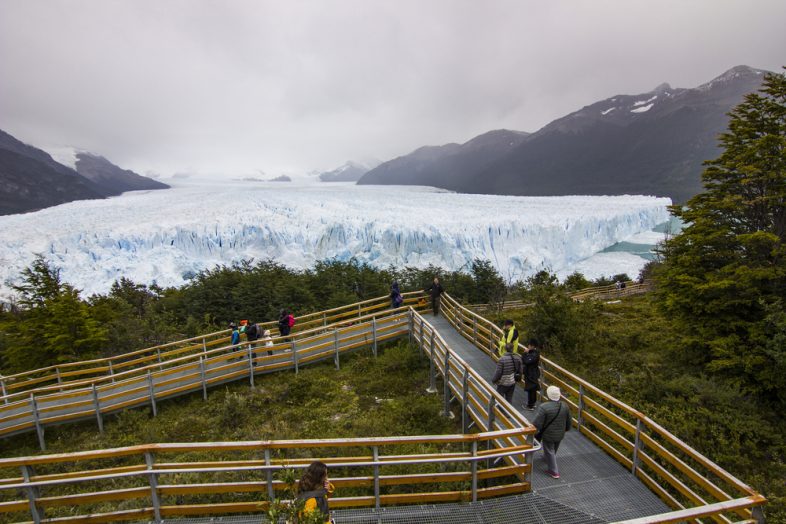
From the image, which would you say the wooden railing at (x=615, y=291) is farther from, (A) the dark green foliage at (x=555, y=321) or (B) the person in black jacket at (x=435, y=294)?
(B) the person in black jacket at (x=435, y=294)

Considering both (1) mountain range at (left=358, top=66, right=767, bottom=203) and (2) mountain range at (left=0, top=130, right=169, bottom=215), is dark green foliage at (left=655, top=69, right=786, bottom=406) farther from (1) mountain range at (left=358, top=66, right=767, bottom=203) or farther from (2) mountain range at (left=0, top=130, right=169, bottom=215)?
(2) mountain range at (left=0, top=130, right=169, bottom=215)

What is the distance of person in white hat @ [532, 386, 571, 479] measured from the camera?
15.8 feet

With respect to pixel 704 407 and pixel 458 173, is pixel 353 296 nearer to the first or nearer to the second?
pixel 704 407

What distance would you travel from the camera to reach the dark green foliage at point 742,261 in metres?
7.89

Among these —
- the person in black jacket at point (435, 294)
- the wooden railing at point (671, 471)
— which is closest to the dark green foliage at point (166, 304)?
the person in black jacket at point (435, 294)

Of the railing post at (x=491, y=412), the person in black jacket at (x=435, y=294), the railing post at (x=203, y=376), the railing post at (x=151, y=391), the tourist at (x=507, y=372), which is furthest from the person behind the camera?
the person in black jacket at (x=435, y=294)

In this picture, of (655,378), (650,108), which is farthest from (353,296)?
(650,108)

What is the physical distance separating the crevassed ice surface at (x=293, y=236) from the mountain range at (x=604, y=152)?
60.3m

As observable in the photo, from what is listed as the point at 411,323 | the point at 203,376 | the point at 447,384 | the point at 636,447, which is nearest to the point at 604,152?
the point at 411,323

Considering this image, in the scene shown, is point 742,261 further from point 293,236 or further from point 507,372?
point 293,236

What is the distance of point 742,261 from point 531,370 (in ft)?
20.4

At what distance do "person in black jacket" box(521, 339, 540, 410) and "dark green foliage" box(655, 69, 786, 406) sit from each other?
15.1 feet

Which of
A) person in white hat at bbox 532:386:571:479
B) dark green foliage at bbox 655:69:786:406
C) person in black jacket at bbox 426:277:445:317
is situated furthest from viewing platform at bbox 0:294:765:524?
person in black jacket at bbox 426:277:445:317

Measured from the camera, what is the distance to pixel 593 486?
15.7ft
